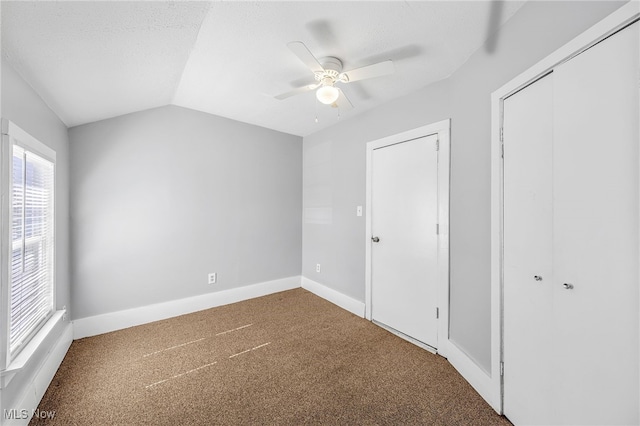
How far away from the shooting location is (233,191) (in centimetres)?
336

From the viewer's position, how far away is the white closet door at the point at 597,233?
36.8 inches

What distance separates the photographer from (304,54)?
1.55 metres

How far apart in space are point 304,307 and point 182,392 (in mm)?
1650

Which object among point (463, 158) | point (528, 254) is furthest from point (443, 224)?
point (528, 254)

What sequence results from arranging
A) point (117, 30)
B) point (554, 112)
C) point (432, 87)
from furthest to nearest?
point (432, 87) → point (117, 30) → point (554, 112)

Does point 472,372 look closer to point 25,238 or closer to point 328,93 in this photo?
point 328,93

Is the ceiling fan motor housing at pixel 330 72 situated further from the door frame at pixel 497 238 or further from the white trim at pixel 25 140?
the white trim at pixel 25 140

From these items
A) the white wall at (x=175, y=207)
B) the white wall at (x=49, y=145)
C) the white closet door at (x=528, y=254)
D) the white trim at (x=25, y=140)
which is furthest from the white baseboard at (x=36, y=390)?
the white closet door at (x=528, y=254)

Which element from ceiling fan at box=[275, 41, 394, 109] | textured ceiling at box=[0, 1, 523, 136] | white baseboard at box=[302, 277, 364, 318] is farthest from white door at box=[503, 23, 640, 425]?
white baseboard at box=[302, 277, 364, 318]

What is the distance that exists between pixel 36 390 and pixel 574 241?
10.4 ft

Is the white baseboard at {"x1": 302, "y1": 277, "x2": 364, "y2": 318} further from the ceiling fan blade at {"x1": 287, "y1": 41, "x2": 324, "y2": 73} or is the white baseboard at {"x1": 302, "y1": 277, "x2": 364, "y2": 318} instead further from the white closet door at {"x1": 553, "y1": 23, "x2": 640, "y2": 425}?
the ceiling fan blade at {"x1": 287, "y1": 41, "x2": 324, "y2": 73}

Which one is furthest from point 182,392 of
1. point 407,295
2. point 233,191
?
point 233,191

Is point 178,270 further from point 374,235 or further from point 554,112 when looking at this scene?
point 554,112

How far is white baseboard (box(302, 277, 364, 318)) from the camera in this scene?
118 inches
